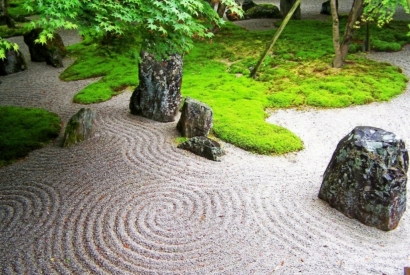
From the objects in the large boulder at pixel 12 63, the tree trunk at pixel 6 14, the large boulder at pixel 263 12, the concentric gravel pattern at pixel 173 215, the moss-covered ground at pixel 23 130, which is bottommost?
the concentric gravel pattern at pixel 173 215

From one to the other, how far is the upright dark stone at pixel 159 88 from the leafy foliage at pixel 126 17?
411 centimetres

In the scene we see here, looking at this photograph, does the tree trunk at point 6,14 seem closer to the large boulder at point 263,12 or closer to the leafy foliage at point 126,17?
the large boulder at point 263,12

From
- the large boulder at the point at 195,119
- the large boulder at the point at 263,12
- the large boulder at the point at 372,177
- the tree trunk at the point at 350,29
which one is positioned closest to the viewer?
the large boulder at the point at 372,177

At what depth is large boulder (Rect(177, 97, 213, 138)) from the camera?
34.1 feet

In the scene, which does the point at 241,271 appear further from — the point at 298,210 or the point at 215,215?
the point at 298,210

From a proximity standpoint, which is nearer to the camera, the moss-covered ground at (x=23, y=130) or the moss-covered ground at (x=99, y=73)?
the moss-covered ground at (x=23, y=130)

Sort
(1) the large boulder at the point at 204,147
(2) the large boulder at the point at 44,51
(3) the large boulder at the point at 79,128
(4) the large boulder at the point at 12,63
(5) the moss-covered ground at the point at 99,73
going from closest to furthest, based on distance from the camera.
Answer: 1. (1) the large boulder at the point at 204,147
2. (3) the large boulder at the point at 79,128
3. (5) the moss-covered ground at the point at 99,73
4. (4) the large boulder at the point at 12,63
5. (2) the large boulder at the point at 44,51

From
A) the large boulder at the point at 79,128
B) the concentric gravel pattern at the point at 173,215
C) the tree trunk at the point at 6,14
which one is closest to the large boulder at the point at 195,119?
the concentric gravel pattern at the point at 173,215

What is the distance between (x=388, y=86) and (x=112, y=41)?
11655 millimetres

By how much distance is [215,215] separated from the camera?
287 inches

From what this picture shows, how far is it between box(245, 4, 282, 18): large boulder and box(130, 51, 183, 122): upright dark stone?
18.9 m

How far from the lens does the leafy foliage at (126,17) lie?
217 inches

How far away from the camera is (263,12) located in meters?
28.4

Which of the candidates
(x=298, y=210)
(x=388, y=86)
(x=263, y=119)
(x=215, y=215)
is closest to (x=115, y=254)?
(x=215, y=215)
